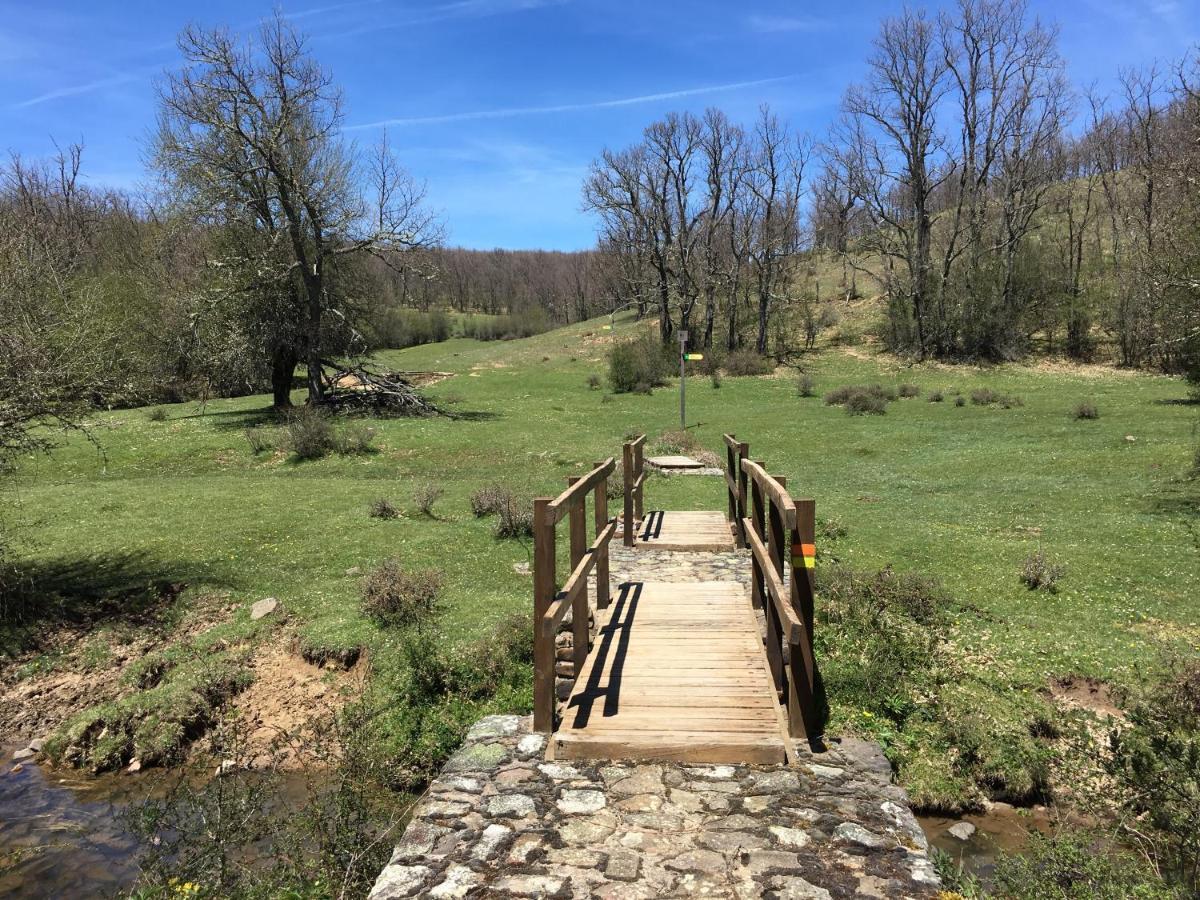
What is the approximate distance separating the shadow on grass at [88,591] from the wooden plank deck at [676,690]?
20.8 ft

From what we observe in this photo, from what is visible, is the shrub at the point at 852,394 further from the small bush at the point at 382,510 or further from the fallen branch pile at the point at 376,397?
the small bush at the point at 382,510

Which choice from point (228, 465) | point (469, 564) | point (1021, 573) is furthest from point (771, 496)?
point (228, 465)

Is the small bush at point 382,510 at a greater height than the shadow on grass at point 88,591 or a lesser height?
greater

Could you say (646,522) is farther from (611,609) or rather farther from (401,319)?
(401,319)

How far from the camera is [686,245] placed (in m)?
49.4

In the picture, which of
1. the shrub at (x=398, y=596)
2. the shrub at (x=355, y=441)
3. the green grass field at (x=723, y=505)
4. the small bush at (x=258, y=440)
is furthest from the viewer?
the small bush at (x=258, y=440)

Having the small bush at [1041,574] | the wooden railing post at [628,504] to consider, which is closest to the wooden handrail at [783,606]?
the wooden railing post at [628,504]

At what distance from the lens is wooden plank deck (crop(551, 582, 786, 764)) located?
522 cm

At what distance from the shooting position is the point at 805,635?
5.18 meters

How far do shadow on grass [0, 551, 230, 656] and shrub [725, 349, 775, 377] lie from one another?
3387cm

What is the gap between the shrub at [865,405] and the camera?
27.4 metres

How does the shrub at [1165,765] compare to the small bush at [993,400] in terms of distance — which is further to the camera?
the small bush at [993,400]

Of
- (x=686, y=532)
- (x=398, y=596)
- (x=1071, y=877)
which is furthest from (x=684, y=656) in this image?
(x=686, y=532)

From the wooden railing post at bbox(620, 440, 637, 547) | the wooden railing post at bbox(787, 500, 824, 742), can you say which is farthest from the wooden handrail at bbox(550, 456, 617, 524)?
the wooden railing post at bbox(620, 440, 637, 547)
